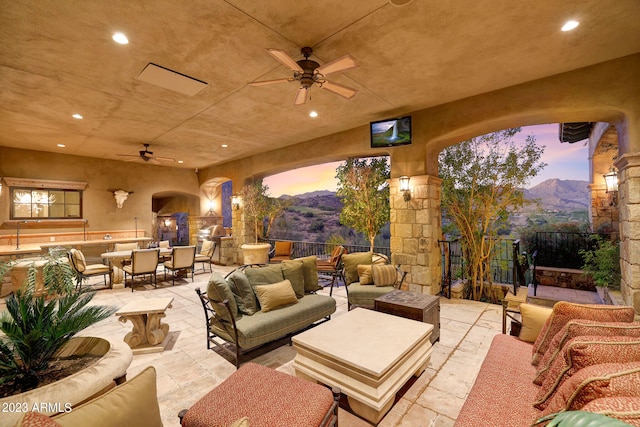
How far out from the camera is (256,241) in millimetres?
8305

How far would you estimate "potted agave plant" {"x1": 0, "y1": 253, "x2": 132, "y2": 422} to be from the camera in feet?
3.72

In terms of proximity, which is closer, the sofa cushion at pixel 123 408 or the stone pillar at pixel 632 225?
the sofa cushion at pixel 123 408

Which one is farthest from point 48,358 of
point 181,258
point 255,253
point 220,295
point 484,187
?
point 255,253

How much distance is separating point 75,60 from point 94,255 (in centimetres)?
629

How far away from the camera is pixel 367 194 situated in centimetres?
593

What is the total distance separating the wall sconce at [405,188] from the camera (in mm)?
4805

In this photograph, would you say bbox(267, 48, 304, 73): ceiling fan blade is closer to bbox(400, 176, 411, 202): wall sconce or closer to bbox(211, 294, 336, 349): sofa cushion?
bbox(211, 294, 336, 349): sofa cushion

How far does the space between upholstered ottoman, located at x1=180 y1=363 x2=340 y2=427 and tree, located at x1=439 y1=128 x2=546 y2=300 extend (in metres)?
4.46

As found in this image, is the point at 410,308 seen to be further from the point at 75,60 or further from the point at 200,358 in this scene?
the point at 75,60

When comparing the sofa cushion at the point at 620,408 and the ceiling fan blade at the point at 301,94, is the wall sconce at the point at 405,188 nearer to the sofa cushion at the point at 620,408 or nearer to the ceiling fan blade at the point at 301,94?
the ceiling fan blade at the point at 301,94

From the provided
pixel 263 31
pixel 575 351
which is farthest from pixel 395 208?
pixel 575 351

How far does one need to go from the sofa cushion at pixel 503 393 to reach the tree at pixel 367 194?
3.94 m

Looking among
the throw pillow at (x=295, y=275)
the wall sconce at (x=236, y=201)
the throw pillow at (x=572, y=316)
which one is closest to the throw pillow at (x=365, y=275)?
the throw pillow at (x=295, y=275)

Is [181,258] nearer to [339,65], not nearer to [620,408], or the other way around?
[339,65]
